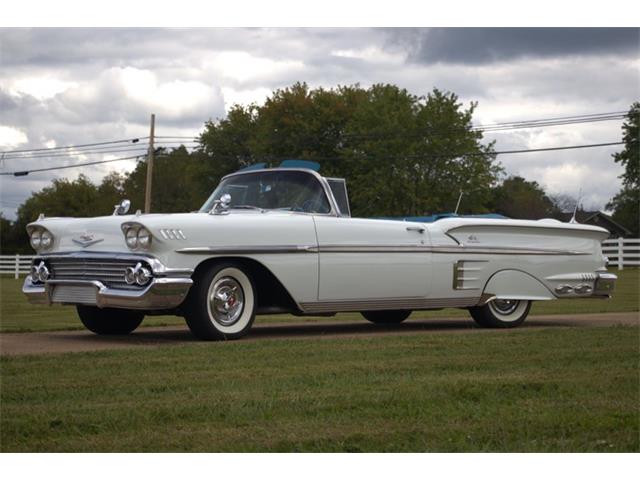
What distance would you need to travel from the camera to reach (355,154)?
58.6 m

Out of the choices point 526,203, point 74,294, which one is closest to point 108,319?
point 74,294

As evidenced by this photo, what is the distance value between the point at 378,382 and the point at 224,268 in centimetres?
319

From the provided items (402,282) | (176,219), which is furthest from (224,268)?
(402,282)

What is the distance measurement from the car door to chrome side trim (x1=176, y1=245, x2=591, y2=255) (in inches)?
0.4

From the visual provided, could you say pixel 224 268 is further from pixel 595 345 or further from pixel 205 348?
pixel 595 345

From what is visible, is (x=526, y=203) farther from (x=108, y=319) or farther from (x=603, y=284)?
(x=108, y=319)

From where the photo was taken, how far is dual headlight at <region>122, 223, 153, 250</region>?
9117 mm

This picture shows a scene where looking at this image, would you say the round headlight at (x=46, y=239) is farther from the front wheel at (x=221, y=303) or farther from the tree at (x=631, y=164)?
the tree at (x=631, y=164)

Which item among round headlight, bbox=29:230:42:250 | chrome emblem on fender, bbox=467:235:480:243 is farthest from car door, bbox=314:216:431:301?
round headlight, bbox=29:230:42:250

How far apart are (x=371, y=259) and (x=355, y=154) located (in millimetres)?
48408

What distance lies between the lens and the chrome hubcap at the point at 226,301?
31.2 ft

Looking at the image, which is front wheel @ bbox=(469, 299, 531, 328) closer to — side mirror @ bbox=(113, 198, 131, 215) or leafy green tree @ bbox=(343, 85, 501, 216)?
side mirror @ bbox=(113, 198, 131, 215)

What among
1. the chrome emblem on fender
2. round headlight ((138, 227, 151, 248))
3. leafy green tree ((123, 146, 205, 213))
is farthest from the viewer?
leafy green tree ((123, 146, 205, 213))

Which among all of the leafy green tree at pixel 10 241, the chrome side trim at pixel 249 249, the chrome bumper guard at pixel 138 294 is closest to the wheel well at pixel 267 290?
the chrome side trim at pixel 249 249
